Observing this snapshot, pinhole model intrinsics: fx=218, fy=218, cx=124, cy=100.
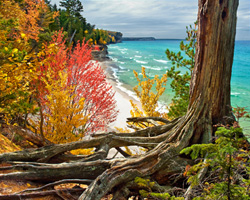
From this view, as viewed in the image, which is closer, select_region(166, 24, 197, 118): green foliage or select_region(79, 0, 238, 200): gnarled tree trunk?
select_region(79, 0, 238, 200): gnarled tree trunk

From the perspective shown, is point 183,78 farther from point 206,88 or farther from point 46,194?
point 46,194

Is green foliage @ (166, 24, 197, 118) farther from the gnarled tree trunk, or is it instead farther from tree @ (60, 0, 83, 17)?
tree @ (60, 0, 83, 17)

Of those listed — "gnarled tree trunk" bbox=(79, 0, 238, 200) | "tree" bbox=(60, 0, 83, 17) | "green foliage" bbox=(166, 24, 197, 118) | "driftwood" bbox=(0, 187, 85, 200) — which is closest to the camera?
"driftwood" bbox=(0, 187, 85, 200)

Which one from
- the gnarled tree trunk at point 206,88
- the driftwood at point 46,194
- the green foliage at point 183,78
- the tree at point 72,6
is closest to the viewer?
the driftwood at point 46,194

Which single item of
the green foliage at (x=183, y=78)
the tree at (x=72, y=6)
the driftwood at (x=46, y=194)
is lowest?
the driftwood at (x=46, y=194)

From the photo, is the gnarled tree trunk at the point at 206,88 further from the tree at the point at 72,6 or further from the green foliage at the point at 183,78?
the tree at the point at 72,6

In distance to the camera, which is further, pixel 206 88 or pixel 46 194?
pixel 206 88

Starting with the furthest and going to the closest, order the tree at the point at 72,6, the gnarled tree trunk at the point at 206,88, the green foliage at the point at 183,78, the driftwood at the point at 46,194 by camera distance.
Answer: the tree at the point at 72,6 < the green foliage at the point at 183,78 < the gnarled tree trunk at the point at 206,88 < the driftwood at the point at 46,194

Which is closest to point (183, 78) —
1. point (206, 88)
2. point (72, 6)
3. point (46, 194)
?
point (206, 88)

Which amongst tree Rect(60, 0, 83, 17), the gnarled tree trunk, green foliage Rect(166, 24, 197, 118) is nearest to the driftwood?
the gnarled tree trunk

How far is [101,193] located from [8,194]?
1.50 metres

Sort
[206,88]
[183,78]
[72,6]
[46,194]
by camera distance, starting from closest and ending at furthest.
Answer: [46,194] → [206,88] → [183,78] → [72,6]

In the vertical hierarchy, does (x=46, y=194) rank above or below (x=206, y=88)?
below

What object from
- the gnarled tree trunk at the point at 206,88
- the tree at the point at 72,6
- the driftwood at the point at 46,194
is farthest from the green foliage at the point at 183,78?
the tree at the point at 72,6
